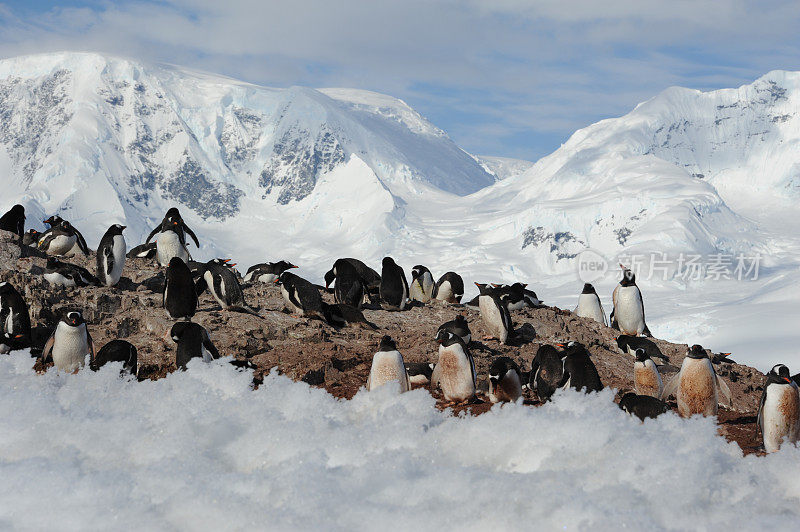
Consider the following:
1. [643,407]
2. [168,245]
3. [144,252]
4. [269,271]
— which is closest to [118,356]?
[643,407]

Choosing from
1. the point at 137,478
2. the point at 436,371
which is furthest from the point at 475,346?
the point at 137,478

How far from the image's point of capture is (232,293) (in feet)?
37.2

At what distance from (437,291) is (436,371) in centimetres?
796

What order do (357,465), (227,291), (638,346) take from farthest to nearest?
1. (638,346)
2. (227,291)
3. (357,465)

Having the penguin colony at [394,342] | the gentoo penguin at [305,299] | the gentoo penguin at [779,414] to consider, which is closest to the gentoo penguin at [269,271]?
the penguin colony at [394,342]

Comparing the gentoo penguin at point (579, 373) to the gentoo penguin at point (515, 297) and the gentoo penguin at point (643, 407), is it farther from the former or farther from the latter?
the gentoo penguin at point (515, 297)

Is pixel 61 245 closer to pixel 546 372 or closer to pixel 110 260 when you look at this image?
pixel 110 260

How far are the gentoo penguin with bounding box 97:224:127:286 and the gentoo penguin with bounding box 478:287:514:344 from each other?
6.13 metres

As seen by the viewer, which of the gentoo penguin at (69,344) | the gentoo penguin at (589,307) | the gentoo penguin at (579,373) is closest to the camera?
the gentoo penguin at (69,344)

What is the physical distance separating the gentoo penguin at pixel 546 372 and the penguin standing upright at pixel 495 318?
79.7 inches

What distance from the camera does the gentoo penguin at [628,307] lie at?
15289 millimetres

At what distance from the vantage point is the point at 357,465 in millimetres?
3729

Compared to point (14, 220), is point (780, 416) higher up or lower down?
lower down

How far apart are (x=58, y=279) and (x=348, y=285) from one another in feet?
15.8
